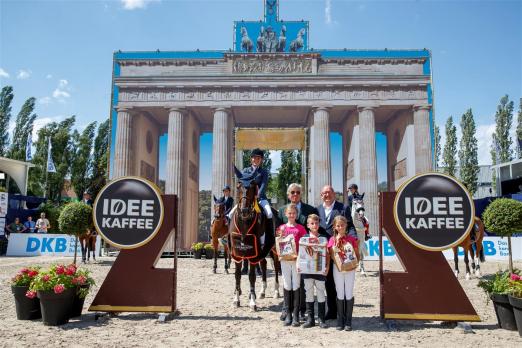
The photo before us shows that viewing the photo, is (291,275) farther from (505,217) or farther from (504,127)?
(504,127)

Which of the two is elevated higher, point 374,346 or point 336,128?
point 336,128

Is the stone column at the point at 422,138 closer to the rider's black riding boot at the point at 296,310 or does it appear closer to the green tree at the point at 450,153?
the green tree at the point at 450,153

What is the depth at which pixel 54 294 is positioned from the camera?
6371 mm

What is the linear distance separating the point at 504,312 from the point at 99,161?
158 ft

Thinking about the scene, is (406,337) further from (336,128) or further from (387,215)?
(336,128)

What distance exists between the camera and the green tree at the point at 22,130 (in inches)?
1675

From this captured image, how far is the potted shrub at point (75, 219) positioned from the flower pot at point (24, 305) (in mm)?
9746

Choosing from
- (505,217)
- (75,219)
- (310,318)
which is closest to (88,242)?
(75,219)

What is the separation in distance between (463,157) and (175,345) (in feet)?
166

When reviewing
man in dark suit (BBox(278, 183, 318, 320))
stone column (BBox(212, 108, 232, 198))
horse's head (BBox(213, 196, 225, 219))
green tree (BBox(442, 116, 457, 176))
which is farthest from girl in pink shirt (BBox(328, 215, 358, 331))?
green tree (BBox(442, 116, 457, 176))

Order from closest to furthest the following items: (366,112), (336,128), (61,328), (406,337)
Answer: (406,337)
(61,328)
(366,112)
(336,128)

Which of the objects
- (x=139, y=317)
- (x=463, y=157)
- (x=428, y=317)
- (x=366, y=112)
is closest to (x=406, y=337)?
(x=428, y=317)

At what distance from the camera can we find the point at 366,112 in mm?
31328

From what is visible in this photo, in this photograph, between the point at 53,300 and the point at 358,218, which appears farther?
the point at 358,218
